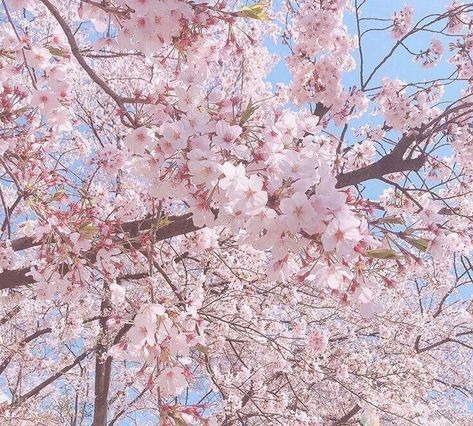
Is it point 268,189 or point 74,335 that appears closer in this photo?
point 268,189

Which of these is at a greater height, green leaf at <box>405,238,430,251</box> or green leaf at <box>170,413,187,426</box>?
green leaf at <box>405,238,430,251</box>

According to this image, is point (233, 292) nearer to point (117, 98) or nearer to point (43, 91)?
point (43, 91)

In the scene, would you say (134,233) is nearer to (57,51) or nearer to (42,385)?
(57,51)

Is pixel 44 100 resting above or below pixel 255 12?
above

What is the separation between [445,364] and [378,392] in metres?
5.29

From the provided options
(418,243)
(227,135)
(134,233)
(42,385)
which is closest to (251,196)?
(227,135)

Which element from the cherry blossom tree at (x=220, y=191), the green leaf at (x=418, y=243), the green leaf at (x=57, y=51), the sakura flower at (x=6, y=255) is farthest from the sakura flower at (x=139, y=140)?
the sakura flower at (x=6, y=255)

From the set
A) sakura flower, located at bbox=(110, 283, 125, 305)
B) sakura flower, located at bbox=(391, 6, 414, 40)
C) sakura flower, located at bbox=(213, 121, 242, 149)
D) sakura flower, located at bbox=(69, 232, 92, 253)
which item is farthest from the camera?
sakura flower, located at bbox=(391, 6, 414, 40)

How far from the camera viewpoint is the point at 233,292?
635 centimetres

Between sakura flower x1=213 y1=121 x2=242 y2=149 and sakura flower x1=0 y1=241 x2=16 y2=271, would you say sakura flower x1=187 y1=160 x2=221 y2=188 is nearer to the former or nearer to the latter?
sakura flower x1=213 y1=121 x2=242 y2=149

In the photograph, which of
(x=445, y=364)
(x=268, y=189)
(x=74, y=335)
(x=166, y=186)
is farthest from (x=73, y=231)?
(x=445, y=364)

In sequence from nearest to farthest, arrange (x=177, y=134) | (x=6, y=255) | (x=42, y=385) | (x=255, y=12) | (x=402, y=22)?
(x=177, y=134), (x=255, y=12), (x=6, y=255), (x=402, y=22), (x=42, y=385)

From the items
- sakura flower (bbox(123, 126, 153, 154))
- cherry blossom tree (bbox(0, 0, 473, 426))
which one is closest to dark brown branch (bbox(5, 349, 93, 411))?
cherry blossom tree (bbox(0, 0, 473, 426))

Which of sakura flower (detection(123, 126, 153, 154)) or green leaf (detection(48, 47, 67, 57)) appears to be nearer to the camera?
sakura flower (detection(123, 126, 153, 154))
